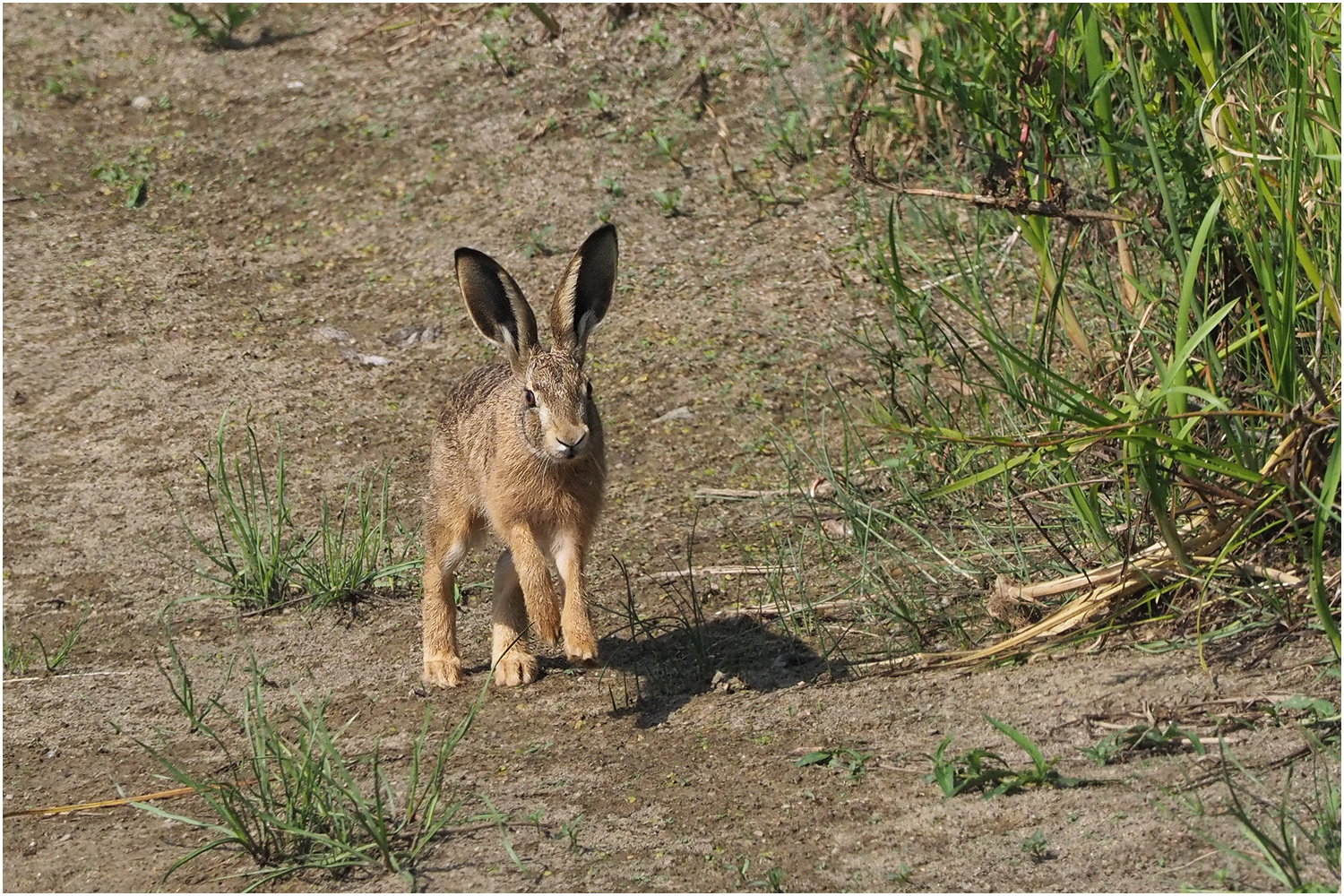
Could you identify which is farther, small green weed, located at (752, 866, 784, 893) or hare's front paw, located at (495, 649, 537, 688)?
hare's front paw, located at (495, 649, 537, 688)

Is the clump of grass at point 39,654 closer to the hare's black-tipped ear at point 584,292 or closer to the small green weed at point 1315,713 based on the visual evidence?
the hare's black-tipped ear at point 584,292

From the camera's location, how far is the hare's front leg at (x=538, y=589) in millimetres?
4777

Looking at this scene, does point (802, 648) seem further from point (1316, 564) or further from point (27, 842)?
point (27, 842)

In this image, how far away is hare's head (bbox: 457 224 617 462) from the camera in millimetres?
4762

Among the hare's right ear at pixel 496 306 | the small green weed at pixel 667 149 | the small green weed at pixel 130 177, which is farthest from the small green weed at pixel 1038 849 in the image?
the small green weed at pixel 130 177

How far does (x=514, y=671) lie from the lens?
16.6 feet

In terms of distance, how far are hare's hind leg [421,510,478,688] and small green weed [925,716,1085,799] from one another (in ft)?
6.48

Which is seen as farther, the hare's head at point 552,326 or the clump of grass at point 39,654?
the clump of grass at point 39,654

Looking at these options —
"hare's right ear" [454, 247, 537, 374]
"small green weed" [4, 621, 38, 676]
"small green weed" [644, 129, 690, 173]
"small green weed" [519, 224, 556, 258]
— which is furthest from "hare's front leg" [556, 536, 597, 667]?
"small green weed" [644, 129, 690, 173]

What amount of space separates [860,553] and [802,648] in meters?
0.46

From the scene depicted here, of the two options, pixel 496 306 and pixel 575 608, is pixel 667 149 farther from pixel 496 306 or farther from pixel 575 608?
pixel 575 608

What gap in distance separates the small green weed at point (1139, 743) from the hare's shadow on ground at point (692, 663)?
1.14 meters

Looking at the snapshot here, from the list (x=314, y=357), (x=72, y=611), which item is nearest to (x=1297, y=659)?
(x=72, y=611)

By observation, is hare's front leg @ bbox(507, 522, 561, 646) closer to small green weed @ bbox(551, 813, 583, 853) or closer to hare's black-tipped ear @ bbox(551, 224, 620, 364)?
hare's black-tipped ear @ bbox(551, 224, 620, 364)
